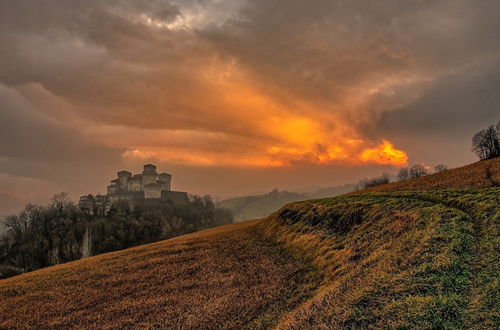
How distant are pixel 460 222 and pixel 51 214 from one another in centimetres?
10339

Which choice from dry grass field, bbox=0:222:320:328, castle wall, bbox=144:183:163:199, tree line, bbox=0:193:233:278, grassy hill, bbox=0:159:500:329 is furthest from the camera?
castle wall, bbox=144:183:163:199

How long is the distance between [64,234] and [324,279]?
87.1m

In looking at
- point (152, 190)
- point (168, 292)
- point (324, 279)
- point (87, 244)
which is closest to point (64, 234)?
point (87, 244)

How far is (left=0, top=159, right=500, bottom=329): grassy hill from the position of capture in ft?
37.9

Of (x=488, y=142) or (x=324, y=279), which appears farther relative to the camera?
(x=488, y=142)

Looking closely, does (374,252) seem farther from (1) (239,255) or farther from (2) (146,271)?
(2) (146,271)

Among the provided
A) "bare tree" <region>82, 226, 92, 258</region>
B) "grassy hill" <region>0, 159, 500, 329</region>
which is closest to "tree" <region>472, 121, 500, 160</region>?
"grassy hill" <region>0, 159, 500, 329</region>

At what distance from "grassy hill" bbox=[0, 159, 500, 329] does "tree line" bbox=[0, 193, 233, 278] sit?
50549mm

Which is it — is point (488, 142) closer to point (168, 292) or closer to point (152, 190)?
point (168, 292)

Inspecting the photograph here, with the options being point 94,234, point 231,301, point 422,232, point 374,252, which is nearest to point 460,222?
point 422,232

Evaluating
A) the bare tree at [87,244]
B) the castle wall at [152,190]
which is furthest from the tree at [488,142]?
the castle wall at [152,190]

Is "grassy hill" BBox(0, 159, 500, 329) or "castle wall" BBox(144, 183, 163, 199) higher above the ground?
"castle wall" BBox(144, 183, 163, 199)

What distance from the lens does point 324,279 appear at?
17656mm

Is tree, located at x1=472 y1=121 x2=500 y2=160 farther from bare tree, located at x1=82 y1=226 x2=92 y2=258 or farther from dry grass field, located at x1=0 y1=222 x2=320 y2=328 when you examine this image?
bare tree, located at x1=82 y1=226 x2=92 y2=258
